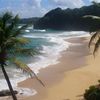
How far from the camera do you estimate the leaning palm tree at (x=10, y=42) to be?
17859 mm

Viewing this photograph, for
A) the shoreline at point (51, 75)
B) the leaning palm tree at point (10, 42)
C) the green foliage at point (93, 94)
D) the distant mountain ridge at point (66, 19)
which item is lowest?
the distant mountain ridge at point (66, 19)

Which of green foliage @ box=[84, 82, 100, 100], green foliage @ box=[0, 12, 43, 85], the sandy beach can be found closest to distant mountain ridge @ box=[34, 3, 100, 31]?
the sandy beach

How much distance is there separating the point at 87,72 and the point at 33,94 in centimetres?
960

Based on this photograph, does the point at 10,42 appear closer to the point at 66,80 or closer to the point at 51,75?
the point at 66,80

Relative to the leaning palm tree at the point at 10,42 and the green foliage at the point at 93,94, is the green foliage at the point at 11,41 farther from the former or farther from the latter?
the green foliage at the point at 93,94

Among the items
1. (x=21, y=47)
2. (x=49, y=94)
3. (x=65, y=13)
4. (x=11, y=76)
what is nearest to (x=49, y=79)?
(x=11, y=76)

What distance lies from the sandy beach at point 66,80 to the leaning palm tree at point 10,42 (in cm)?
873

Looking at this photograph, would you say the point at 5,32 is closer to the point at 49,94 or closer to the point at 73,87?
the point at 49,94

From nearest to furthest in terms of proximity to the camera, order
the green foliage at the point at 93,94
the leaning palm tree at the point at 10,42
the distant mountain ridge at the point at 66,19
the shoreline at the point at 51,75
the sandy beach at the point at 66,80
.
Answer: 1. the leaning palm tree at the point at 10,42
2. the green foliage at the point at 93,94
3. the sandy beach at the point at 66,80
4. the shoreline at the point at 51,75
5. the distant mountain ridge at the point at 66,19

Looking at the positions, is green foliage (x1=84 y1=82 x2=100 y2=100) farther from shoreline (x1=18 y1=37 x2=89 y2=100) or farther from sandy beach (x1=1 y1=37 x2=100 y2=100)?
shoreline (x1=18 y1=37 x2=89 y2=100)

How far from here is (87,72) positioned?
36531 mm

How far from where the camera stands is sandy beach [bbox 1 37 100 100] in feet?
90.8

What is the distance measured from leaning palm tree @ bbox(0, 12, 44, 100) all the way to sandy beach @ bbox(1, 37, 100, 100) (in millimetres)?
8728

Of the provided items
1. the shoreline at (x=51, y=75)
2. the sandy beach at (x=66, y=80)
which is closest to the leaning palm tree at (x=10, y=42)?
the sandy beach at (x=66, y=80)
